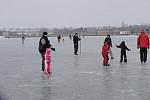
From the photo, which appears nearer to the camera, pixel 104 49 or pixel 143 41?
pixel 104 49

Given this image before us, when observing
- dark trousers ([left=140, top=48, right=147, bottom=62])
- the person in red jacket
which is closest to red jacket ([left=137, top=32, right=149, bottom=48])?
the person in red jacket

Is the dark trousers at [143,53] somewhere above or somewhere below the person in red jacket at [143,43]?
below

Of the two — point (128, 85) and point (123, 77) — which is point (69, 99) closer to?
point (128, 85)

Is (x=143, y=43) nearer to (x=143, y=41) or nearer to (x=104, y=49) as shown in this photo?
(x=143, y=41)

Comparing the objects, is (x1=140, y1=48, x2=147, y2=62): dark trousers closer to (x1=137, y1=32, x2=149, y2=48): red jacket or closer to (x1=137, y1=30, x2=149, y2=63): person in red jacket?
(x1=137, y1=30, x2=149, y2=63): person in red jacket

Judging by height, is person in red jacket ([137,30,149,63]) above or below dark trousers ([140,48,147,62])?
above

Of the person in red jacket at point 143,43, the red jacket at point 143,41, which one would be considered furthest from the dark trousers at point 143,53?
the red jacket at point 143,41

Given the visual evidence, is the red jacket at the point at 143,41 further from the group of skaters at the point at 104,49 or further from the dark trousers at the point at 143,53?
the dark trousers at the point at 143,53

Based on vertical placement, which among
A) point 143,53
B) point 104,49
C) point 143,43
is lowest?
point 143,53

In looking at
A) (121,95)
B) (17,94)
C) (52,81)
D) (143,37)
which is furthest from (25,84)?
(143,37)

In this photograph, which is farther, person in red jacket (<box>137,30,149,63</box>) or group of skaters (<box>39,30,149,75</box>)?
person in red jacket (<box>137,30,149,63</box>)

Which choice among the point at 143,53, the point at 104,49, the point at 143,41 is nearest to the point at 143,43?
the point at 143,41

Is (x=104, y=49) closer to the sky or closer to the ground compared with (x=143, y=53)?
closer to the sky

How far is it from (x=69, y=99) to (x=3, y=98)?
1378mm
